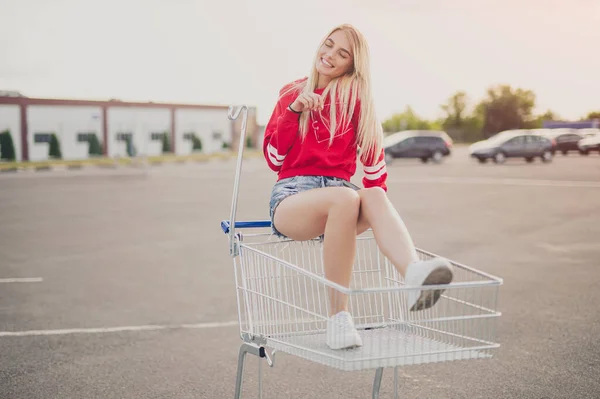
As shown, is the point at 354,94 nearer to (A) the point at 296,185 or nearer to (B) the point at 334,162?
(B) the point at 334,162

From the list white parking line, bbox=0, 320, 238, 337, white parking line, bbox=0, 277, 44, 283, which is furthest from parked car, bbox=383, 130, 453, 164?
white parking line, bbox=0, 320, 238, 337

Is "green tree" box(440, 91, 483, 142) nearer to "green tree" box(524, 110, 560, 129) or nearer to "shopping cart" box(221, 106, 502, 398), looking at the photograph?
"green tree" box(524, 110, 560, 129)

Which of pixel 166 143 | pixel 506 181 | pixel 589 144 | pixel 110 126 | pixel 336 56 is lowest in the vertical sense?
pixel 506 181

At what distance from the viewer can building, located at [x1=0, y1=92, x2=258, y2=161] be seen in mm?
48312

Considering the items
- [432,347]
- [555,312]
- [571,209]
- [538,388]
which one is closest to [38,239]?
[555,312]

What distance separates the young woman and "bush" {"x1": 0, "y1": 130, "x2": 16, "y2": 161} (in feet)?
144

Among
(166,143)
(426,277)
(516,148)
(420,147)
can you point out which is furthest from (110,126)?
(426,277)

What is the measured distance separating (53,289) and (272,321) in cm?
454

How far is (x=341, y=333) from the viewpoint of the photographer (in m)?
2.70

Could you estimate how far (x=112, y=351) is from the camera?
197 inches

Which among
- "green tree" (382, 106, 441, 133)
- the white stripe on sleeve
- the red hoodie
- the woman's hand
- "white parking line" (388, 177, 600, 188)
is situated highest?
"green tree" (382, 106, 441, 133)

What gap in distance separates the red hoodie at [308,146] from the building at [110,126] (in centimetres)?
4223

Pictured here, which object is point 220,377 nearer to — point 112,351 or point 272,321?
point 112,351

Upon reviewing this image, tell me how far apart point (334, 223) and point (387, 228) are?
211mm
